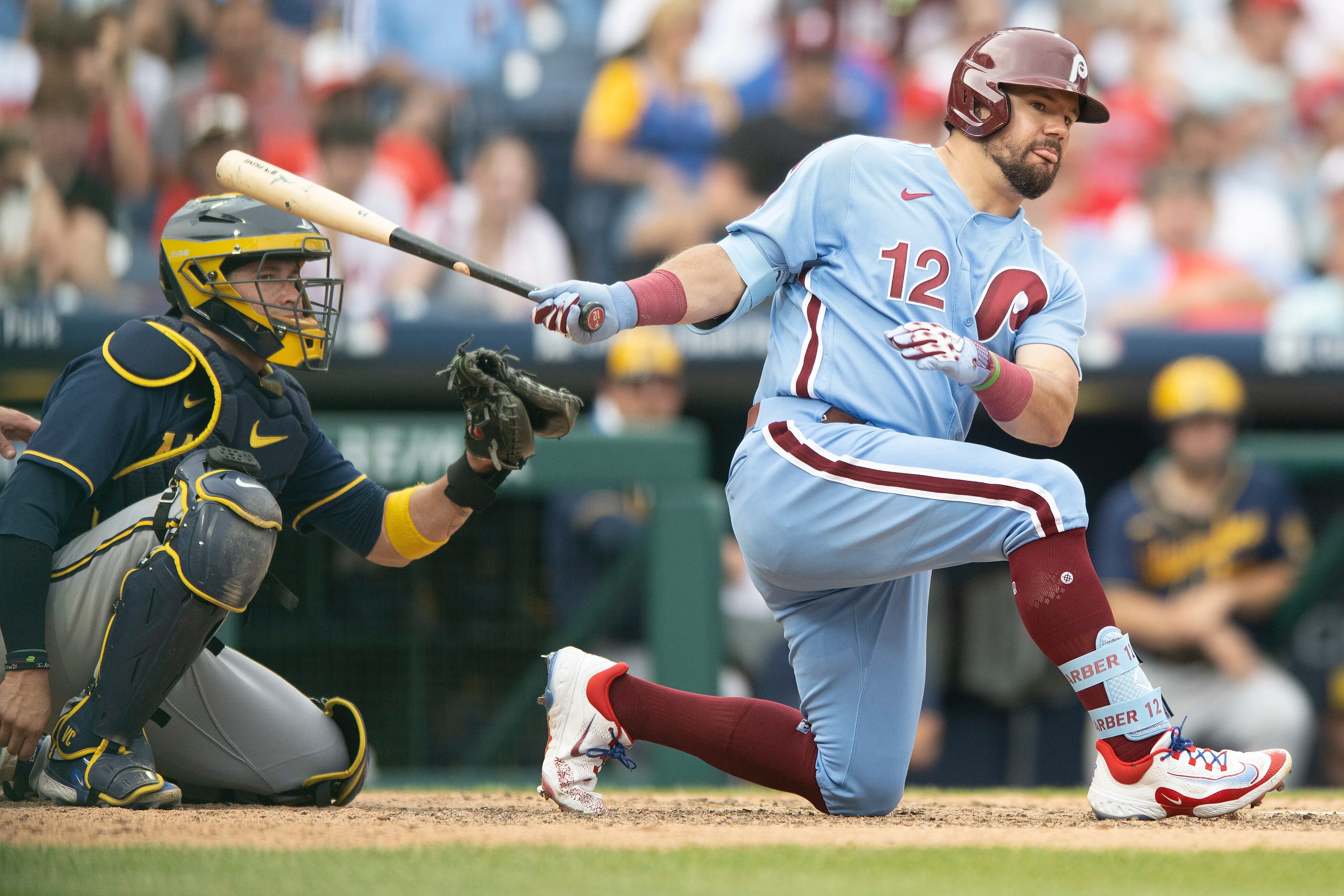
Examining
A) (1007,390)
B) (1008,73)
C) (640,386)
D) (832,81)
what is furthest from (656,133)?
(1007,390)

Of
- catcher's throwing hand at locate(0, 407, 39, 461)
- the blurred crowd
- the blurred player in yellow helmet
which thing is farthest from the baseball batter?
the blurred crowd

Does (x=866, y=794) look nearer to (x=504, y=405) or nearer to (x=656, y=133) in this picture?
(x=504, y=405)

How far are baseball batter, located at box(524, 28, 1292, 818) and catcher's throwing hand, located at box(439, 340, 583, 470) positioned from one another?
185 mm

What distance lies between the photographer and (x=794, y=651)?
3.12 m

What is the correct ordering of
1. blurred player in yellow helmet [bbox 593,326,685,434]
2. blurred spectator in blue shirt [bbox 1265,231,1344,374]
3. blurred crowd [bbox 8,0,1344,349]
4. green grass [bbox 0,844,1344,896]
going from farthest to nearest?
1. blurred crowd [bbox 8,0,1344,349]
2. blurred spectator in blue shirt [bbox 1265,231,1344,374]
3. blurred player in yellow helmet [bbox 593,326,685,434]
4. green grass [bbox 0,844,1344,896]

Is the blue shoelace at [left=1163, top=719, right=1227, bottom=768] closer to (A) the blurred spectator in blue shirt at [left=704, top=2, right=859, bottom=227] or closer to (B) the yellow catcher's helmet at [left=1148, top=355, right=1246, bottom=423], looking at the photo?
(B) the yellow catcher's helmet at [left=1148, top=355, right=1246, bottom=423]

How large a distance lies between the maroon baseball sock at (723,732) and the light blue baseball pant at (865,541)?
43 millimetres

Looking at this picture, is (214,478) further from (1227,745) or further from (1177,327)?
(1177,327)

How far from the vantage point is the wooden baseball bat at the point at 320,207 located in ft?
10.3

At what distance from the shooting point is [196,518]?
2.80 metres

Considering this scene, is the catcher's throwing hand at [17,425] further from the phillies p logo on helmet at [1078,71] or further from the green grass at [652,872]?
the phillies p logo on helmet at [1078,71]

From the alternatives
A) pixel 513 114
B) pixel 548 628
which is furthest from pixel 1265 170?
pixel 548 628

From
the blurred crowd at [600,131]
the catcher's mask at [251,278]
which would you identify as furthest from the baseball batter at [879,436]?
the blurred crowd at [600,131]

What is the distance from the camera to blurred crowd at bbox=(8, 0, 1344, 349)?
640cm
